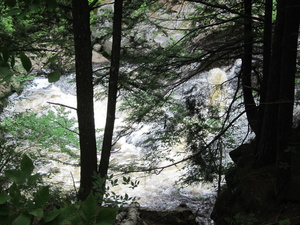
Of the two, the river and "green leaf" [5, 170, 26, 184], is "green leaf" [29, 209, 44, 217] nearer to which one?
"green leaf" [5, 170, 26, 184]

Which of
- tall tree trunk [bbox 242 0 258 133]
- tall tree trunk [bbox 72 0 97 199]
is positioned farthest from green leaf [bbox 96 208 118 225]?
tall tree trunk [bbox 242 0 258 133]

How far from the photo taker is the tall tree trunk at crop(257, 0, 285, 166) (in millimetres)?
4105

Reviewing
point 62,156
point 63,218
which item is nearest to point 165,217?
point 63,218

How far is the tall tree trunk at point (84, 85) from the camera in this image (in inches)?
171

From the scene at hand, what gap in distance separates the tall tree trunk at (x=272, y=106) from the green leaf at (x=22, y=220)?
364 cm

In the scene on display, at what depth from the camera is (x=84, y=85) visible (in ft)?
14.9

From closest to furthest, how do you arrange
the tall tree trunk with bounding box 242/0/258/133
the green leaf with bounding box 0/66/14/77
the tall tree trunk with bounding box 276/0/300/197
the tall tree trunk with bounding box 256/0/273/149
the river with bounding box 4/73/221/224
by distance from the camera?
the green leaf with bounding box 0/66/14/77 < the tall tree trunk with bounding box 276/0/300/197 < the tall tree trunk with bounding box 256/0/273/149 < the tall tree trunk with bounding box 242/0/258/133 < the river with bounding box 4/73/221/224

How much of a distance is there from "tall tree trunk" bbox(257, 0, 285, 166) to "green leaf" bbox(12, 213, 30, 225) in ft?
11.9

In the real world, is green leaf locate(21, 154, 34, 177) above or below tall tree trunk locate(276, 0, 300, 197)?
below

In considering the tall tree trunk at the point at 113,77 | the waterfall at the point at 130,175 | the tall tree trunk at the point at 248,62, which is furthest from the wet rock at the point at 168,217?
the tall tree trunk at the point at 248,62

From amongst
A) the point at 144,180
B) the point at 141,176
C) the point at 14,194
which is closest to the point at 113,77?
the point at 141,176

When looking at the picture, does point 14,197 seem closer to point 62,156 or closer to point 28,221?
point 28,221

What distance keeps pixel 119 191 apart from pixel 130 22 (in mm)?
4996

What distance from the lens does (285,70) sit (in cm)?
360
